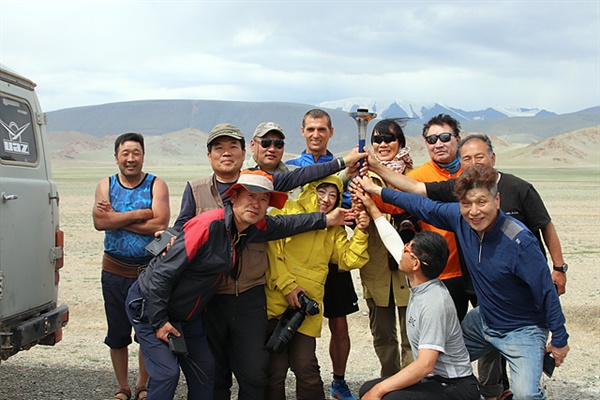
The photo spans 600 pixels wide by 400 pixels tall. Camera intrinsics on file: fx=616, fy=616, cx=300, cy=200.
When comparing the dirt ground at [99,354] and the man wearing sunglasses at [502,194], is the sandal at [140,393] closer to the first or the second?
the dirt ground at [99,354]

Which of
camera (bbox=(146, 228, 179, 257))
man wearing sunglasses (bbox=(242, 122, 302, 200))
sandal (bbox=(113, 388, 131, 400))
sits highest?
man wearing sunglasses (bbox=(242, 122, 302, 200))

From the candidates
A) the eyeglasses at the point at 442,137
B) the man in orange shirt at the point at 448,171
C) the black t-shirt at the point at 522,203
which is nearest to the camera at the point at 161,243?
the man in orange shirt at the point at 448,171

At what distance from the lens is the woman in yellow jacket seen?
187 inches

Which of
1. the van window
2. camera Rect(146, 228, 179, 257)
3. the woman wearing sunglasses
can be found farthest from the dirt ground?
the van window

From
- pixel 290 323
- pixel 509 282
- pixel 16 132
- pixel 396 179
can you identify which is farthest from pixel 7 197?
pixel 509 282

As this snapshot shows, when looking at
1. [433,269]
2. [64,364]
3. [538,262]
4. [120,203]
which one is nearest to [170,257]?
[120,203]

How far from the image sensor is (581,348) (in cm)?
724

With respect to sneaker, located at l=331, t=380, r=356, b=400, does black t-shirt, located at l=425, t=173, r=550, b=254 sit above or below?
above

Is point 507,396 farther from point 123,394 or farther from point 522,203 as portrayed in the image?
point 123,394

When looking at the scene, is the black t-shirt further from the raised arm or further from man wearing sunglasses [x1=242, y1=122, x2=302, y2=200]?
man wearing sunglasses [x1=242, y1=122, x2=302, y2=200]

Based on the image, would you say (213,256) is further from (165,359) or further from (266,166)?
(266,166)

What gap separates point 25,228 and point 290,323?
7.07 ft

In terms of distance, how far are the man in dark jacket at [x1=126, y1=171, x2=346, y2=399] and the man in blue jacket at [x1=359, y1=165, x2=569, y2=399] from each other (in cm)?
138

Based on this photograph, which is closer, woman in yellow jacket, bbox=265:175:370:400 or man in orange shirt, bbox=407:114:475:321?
woman in yellow jacket, bbox=265:175:370:400
